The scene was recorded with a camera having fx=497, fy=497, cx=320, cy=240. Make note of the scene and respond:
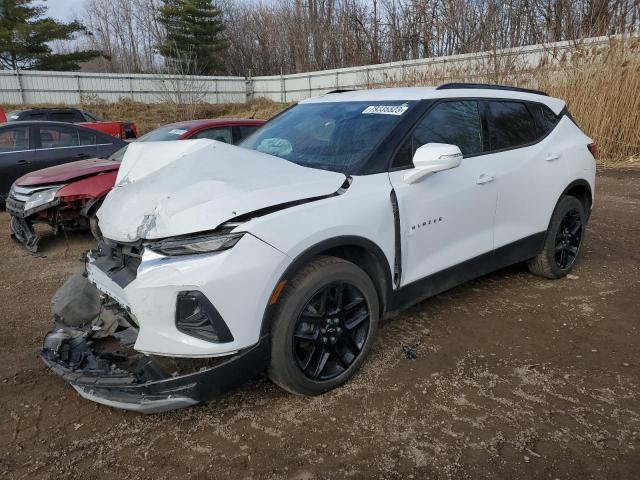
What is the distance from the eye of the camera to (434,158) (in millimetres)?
2955

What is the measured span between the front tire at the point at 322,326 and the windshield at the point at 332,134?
2.28 ft

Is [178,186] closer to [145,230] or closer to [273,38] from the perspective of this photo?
[145,230]

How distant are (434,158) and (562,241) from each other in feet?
7.56

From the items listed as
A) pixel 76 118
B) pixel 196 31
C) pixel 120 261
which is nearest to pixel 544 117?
pixel 120 261

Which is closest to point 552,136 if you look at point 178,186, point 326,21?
point 178,186

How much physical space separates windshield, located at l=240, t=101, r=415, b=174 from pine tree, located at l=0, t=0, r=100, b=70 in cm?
3731

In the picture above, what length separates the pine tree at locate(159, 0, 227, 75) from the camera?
37719 millimetres

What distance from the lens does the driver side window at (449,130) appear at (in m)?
3.19

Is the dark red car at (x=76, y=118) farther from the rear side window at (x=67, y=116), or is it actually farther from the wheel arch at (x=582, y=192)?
the wheel arch at (x=582, y=192)

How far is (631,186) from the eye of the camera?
9.27m

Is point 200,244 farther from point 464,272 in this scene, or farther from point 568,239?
point 568,239

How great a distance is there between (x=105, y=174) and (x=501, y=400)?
5.00m

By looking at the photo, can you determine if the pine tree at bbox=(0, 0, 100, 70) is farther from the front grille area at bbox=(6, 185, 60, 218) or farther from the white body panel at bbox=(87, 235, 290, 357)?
the white body panel at bbox=(87, 235, 290, 357)

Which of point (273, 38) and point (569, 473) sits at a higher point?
point (273, 38)
